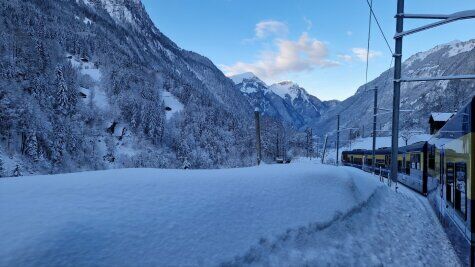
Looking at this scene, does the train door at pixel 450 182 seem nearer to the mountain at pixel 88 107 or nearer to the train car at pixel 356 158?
the train car at pixel 356 158

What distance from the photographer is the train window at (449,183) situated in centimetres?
893

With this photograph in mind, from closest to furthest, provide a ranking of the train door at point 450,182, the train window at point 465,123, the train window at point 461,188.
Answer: the train window at point 465,123 < the train window at point 461,188 < the train door at point 450,182

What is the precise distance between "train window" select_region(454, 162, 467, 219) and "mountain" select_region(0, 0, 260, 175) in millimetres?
64186

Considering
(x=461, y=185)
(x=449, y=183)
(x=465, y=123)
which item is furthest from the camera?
(x=449, y=183)

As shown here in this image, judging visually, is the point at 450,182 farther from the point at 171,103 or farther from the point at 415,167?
the point at 171,103

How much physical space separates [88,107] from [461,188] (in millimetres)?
110028

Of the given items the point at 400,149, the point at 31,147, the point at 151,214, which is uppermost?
the point at 400,149

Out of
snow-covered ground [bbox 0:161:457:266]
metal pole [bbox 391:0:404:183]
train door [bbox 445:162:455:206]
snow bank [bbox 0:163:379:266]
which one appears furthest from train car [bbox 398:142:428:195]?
snow bank [bbox 0:163:379:266]

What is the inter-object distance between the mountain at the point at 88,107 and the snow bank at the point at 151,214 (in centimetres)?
6308

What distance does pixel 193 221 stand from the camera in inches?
191

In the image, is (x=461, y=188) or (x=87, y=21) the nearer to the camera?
(x=461, y=188)

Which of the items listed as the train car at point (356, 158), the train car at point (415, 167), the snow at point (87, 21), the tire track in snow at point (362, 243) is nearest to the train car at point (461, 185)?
the tire track in snow at point (362, 243)

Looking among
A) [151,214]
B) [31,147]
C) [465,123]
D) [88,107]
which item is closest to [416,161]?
[465,123]

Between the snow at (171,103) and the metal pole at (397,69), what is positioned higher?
the snow at (171,103)
